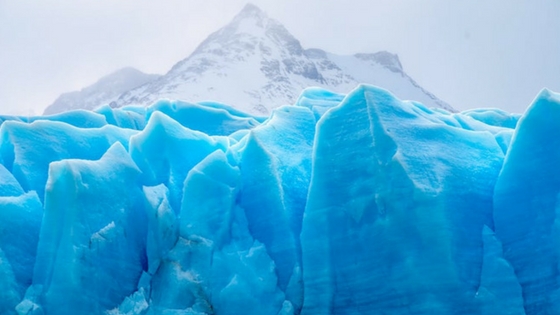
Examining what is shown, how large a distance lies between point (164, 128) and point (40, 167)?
6.22ft

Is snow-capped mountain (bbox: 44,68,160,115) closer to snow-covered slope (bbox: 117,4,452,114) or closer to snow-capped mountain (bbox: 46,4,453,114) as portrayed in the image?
snow-capped mountain (bbox: 46,4,453,114)

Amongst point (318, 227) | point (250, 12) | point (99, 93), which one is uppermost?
point (318, 227)

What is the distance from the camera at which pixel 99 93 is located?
109 meters

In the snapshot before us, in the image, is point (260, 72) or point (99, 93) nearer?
point (99, 93)

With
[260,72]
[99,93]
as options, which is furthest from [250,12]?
[99,93]

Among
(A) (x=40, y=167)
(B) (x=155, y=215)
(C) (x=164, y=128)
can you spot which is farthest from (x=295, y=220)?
(A) (x=40, y=167)

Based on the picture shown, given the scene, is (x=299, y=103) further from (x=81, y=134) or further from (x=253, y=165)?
(x=81, y=134)

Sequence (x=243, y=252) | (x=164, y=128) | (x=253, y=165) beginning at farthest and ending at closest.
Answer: (x=164, y=128)
(x=253, y=165)
(x=243, y=252)

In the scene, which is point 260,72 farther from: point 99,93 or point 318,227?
point 318,227

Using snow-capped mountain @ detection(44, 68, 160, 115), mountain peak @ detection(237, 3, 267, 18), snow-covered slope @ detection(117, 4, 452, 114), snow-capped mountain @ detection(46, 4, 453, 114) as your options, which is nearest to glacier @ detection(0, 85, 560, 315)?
snow-capped mountain @ detection(46, 4, 453, 114)

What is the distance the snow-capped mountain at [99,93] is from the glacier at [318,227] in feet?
340

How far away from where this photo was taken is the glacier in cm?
620

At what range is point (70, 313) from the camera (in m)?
6.25

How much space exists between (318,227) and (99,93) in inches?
4345
